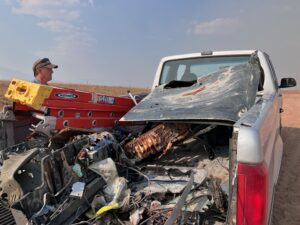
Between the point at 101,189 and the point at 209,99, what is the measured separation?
1.41 meters

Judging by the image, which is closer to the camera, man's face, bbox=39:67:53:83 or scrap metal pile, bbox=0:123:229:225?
scrap metal pile, bbox=0:123:229:225

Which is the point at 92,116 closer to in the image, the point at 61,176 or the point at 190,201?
the point at 61,176

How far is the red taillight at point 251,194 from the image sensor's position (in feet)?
6.08

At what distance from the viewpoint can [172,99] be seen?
3.74 m

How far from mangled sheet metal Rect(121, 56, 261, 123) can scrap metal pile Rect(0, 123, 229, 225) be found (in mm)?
496

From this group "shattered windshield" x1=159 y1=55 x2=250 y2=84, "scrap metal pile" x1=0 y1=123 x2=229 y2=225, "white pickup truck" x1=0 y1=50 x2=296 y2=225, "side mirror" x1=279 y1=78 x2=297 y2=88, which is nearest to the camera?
"white pickup truck" x1=0 y1=50 x2=296 y2=225

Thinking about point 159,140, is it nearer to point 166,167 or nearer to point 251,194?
point 166,167

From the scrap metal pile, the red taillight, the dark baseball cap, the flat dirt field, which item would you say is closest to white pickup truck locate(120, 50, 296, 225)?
the red taillight

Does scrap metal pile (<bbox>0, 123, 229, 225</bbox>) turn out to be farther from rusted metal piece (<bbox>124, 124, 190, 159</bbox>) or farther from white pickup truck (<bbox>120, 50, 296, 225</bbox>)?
white pickup truck (<bbox>120, 50, 296, 225</bbox>)

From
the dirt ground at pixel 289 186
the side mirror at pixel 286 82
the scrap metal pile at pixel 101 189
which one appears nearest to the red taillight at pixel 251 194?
the scrap metal pile at pixel 101 189

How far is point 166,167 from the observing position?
10.6 ft

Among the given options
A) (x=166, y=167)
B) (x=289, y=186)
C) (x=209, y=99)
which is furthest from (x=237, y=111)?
(x=289, y=186)

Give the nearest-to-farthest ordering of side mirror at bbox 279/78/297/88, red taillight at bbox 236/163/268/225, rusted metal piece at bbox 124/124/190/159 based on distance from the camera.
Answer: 1. red taillight at bbox 236/163/268/225
2. rusted metal piece at bbox 124/124/190/159
3. side mirror at bbox 279/78/297/88

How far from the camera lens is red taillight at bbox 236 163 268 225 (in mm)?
1854
